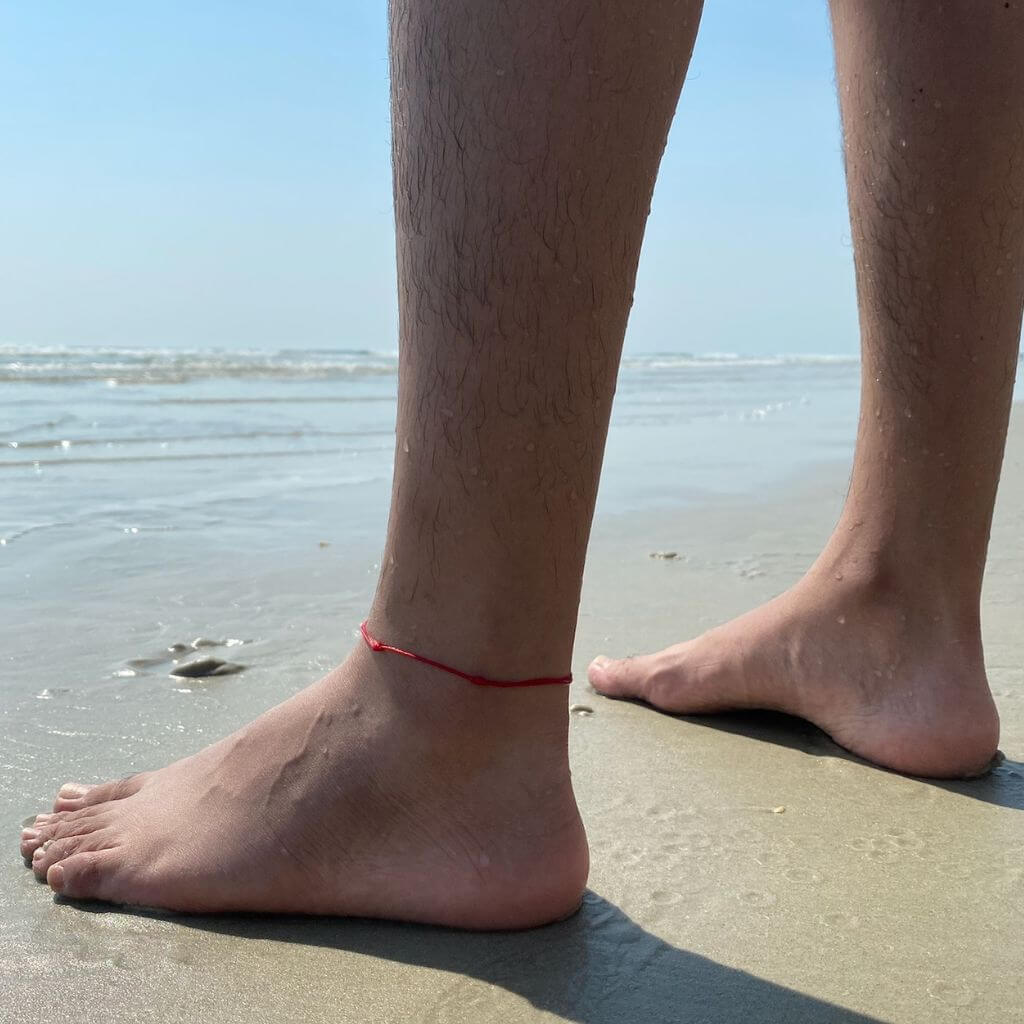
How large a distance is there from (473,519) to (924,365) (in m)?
0.62

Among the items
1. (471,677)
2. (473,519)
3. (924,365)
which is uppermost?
(924,365)

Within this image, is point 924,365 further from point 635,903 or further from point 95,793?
point 95,793

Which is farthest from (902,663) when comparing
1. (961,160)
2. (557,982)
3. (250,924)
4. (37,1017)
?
(37,1017)

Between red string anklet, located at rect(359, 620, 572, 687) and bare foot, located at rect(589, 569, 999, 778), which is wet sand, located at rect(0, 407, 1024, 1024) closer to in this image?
bare foot, located at rect(589, 569, 999, 778)

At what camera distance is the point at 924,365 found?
1.32 metres

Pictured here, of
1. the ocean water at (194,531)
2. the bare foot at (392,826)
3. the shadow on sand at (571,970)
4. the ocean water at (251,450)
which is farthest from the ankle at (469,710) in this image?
the ocean water at (251,450)

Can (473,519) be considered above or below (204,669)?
above

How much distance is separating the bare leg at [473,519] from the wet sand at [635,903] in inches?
1.9

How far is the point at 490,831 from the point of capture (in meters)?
1.04

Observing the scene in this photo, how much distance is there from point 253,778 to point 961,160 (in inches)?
37.6

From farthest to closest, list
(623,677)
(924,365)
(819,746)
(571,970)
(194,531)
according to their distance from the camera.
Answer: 1. (194,531)
2. (623,677)
3. (819,746)
4. (924,365)
5. (571,970)

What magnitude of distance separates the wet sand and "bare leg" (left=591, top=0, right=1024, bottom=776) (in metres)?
0.08

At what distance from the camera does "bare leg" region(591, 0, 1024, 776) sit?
50.0 inches

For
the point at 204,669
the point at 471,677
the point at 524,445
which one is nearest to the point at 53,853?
the point at 471,677
